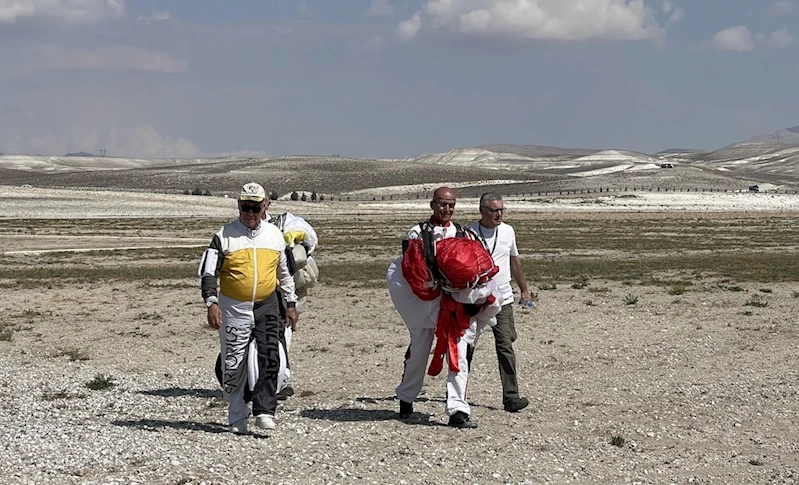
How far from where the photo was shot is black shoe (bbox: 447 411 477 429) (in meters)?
9.38

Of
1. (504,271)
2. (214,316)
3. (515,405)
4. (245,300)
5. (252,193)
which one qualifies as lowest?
(515,405)

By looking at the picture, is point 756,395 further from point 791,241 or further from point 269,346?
point 791,241

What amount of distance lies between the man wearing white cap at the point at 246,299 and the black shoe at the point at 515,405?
2297 millimetres

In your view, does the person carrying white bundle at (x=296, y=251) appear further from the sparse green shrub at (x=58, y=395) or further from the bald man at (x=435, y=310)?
the sparse green shrub at (x=58, y=395)

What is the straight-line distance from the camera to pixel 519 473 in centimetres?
793

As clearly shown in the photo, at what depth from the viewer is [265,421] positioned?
909 cm

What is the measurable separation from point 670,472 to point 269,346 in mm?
3368

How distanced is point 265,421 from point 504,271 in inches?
101

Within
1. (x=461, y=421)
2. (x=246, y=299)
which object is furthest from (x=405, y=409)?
(x=246, y=299)

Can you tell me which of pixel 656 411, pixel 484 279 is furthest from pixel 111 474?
pixel 656 411

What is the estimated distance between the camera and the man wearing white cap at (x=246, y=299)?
885 centimetres

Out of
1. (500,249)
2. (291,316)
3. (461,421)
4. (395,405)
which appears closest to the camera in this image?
(461,421)

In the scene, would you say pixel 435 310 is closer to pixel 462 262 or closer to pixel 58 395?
pixel 462 262

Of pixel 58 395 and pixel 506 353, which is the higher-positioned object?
pixel 506 353
